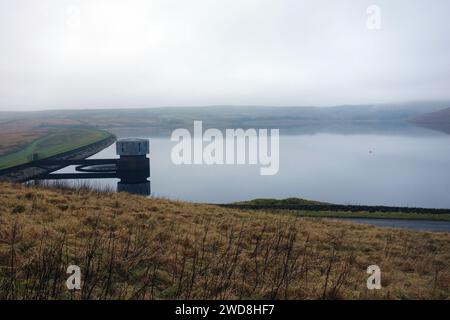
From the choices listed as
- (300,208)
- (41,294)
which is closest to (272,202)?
(300,208)

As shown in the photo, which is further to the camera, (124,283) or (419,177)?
(419,177)

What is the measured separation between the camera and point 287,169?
62.1 m

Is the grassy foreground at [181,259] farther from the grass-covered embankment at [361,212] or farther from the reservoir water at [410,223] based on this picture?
the grass-covered embankment at [361,212]

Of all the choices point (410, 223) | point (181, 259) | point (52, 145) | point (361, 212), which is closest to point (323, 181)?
point (361, 212)

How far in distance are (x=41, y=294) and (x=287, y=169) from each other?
192 ft

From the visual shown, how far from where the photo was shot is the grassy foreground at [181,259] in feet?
18.7

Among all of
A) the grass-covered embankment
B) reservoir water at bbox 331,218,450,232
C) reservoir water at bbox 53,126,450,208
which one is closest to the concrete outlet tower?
reservoir water at bbox 53,126,450,208

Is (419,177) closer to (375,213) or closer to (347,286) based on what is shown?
(375,213)

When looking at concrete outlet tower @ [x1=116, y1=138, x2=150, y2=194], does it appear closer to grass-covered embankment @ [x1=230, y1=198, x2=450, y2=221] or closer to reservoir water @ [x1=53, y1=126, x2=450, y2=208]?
reservoir water @ [x1=53, y1=126, x2=450, y2=208]

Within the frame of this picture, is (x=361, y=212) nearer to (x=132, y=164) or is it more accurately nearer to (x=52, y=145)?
(x=132, y=164)

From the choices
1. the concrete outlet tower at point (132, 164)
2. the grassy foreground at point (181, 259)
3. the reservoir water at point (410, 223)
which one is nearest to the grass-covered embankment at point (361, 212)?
the reservoir water at point (410, 223)

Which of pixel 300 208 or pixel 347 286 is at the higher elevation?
pixel 347 286

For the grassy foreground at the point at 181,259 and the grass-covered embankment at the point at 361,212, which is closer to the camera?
the grassy foreground at the point at 181,259

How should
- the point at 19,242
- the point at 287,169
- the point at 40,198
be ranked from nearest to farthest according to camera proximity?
the point at 19,242
the point at 40,198
the point at 287,169
